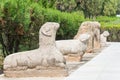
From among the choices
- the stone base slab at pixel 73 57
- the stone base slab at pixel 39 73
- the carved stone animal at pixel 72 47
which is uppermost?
the carved stone animal at pixel 72 47

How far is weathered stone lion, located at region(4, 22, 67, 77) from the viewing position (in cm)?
1211

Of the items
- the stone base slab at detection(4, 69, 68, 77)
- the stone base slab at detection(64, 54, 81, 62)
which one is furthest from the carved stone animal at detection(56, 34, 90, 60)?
the stone base slab at detection(4, 69, 68, 77)

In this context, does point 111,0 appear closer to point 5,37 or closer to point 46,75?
point 5,37

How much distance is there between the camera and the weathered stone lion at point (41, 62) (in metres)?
12.1

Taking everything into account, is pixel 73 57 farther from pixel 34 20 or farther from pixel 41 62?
pixel 41 62

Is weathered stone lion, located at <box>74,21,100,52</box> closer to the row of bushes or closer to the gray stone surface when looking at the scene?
the row of bushes

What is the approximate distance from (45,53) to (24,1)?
5.81 metres

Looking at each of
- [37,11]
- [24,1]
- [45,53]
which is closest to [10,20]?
[24,1]

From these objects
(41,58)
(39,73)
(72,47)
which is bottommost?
(39,73)

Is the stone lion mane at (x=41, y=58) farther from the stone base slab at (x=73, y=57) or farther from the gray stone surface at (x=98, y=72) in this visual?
the stone base slab at (x=73, y=57)

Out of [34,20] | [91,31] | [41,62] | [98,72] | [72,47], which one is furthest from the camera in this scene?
[91,31]

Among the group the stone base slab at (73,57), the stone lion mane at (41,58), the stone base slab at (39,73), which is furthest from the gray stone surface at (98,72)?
the stone base slab at (73,57)

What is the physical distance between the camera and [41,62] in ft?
39.9

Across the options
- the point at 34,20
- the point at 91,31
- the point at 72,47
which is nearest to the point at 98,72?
the point at 72,47
